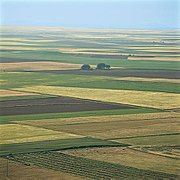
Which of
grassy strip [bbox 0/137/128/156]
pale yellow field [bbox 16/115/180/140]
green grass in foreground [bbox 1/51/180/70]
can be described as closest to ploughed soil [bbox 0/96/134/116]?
pale yellow field [bbox 16/115/180/140]

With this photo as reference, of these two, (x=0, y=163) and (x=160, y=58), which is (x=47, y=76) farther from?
(x=0, y=163)

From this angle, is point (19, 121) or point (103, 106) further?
point (103, 106)

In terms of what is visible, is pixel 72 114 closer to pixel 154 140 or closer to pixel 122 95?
pixel 154 140

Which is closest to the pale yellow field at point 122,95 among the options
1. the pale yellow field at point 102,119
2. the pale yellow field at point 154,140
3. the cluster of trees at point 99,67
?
the pale yellow field at point 102,119

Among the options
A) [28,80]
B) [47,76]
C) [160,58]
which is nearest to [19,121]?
[28,80]

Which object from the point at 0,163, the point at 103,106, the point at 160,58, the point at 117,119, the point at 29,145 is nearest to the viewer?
the point at 0,163

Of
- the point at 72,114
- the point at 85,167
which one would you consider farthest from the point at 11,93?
the point at 85,167

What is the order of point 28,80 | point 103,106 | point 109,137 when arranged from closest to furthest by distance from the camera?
point 109,137, point 103,106, point 28,80

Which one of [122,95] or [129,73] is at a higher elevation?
[129,73]
